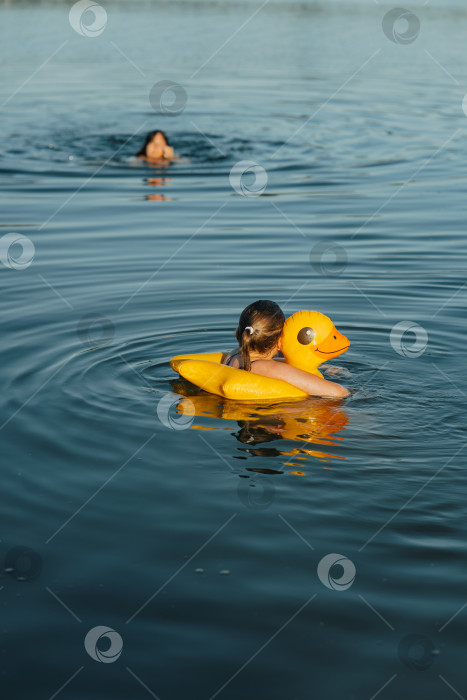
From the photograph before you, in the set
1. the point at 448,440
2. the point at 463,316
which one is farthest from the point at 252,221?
the point at 448,440

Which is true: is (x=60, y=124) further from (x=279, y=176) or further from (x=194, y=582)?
(x=194, y=582)

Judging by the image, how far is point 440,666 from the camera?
378 centimetres
